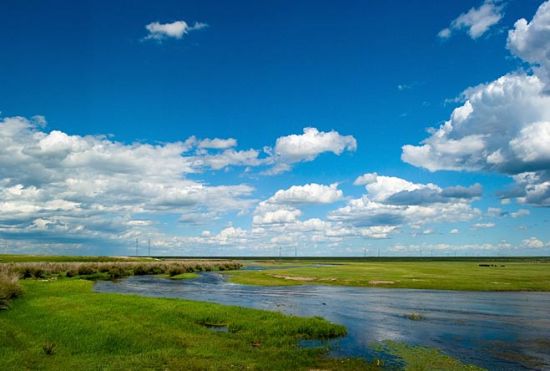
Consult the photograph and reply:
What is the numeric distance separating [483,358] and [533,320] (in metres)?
18.4

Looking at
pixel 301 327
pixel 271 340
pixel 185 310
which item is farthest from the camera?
pixel 185 310

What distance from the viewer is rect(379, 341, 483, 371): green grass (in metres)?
25.4

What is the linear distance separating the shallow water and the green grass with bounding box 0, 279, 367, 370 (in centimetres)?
409

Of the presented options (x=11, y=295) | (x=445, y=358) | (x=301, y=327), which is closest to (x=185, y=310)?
(x=301, y=327)

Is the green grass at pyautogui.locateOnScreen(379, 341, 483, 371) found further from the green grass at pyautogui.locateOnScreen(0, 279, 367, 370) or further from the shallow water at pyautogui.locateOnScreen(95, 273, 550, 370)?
the green grass at pyautogui.locateOnScreen(0, 279, 367, 370)

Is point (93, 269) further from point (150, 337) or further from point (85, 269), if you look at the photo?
point (150, 337)

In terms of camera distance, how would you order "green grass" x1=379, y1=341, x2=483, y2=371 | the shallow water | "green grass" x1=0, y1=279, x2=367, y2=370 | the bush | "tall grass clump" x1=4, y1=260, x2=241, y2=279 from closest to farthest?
"green grass" x1=0, y1=279, x2=367, y2=370 < "green grass" x1=379, y1=341, x2=483, y2=371 < the shallow water < "tall grass clump" x1=4, y1=260, x2=241, y2=279 < the bush

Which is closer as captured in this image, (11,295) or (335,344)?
(335,344)

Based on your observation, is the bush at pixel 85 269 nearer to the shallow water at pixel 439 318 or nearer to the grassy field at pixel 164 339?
the shallow water at pixel 439 318

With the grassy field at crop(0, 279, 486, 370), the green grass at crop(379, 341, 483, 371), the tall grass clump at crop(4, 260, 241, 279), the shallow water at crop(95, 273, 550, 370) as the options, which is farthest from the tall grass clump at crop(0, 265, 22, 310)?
the green grass at crop(379, 341, 483, 371)

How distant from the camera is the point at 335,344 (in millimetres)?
31359

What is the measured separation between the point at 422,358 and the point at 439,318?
1765 cm

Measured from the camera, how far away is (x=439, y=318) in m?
43.5

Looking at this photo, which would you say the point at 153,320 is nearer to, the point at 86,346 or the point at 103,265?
the point at 86,346
